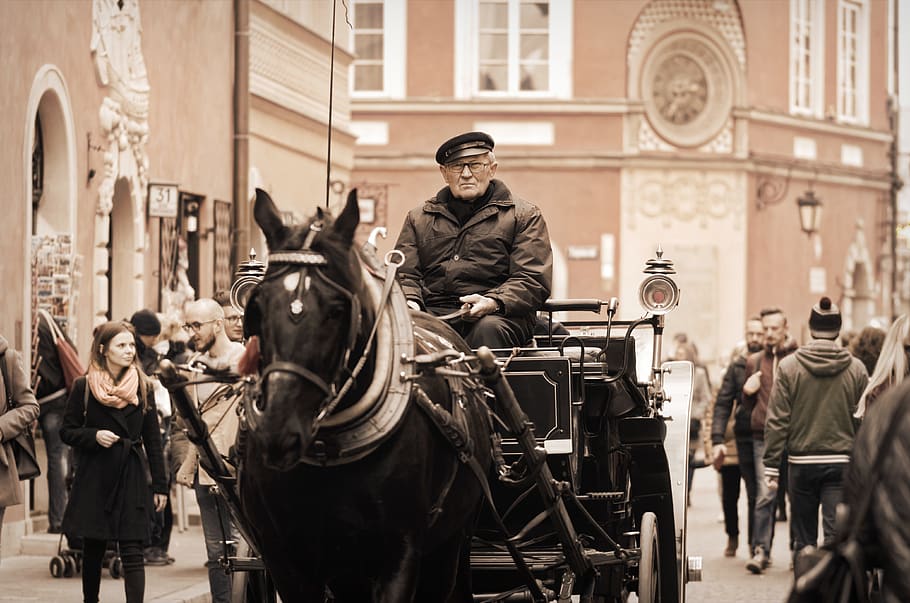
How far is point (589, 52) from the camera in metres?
36.5

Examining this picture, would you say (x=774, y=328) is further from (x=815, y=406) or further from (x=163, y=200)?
(x=163, y=200)

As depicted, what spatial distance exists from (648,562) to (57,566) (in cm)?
568

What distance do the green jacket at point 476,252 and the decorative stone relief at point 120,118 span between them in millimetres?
8983

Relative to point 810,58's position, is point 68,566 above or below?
below

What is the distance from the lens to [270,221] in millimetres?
6176

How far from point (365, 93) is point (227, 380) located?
101ft

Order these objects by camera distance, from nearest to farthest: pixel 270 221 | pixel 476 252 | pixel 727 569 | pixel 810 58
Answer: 1. pixel 270 221
2. pixel 476 252
3. pixel 727 569
4. pixel 810 58

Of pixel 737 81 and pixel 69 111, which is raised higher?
pixel 737 81

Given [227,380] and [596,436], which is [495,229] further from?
[227,380]

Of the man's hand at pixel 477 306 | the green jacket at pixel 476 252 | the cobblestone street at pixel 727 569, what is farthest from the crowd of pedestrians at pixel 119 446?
the cobblestone street at pixel 727 569

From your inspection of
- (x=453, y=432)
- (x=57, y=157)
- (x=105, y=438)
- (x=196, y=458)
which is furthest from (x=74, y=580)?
(x=453, y=432)

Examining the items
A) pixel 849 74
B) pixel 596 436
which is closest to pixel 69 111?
pixel 596 436

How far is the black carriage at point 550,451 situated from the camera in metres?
A: 6.49

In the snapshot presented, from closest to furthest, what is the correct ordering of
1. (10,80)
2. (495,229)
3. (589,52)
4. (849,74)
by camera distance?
(495,229) → (10,80) → (589,52) → (849,74)
